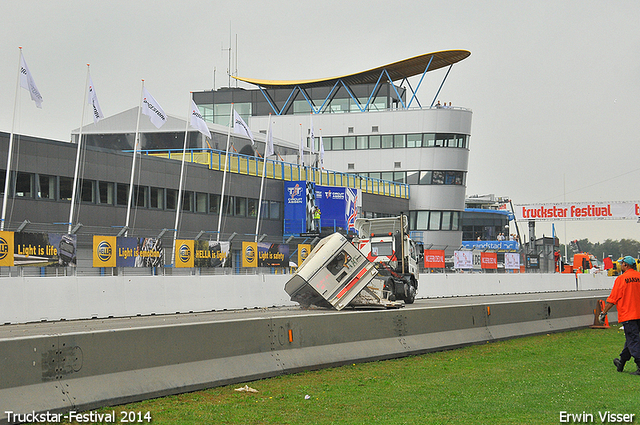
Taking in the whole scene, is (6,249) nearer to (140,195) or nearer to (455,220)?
(140,195)

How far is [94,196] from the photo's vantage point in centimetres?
3956

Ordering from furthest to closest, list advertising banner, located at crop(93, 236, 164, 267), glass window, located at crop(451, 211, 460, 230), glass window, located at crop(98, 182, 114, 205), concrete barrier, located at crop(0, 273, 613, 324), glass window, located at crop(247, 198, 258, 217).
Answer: glass window, located at crop(451, 211, 460, 230), glass window, located at crop(247, 198, 258, 217), glass window, located at crop(98, 182, 114, 205), advertising banner, located at crop(93, 236, 164, 267), concrete barrier, located at crop(0, 273, 613, 324)

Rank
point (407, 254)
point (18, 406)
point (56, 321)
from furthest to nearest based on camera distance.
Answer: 1. point (407, 254)
2. point (56, 321)
3. point (18, 406)

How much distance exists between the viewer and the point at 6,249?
24.2 metres

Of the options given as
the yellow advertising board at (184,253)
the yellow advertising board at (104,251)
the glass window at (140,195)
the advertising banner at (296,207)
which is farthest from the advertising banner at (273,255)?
the advertising banner at (296,207)

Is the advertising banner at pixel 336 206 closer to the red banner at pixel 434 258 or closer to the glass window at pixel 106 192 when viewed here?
the red banner at pixel 434 258

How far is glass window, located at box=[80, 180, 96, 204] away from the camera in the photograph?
3875 centimetres

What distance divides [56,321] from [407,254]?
1362 centimetres

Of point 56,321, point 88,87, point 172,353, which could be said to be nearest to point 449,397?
point 172,353

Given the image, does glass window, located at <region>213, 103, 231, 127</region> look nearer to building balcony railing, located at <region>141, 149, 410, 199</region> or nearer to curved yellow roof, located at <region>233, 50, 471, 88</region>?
curved yellow roof, located at <region>233, 50, 471, 88</region>

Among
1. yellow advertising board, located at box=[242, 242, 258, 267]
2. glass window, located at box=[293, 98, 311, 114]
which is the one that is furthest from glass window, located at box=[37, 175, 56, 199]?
glass window, located at box=[293, 98, 311, 114]

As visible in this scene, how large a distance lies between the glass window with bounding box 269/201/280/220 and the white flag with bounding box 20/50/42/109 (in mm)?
24991

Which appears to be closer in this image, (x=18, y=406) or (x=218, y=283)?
(x=18, y=406)

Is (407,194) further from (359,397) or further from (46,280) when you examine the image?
(359,397)
